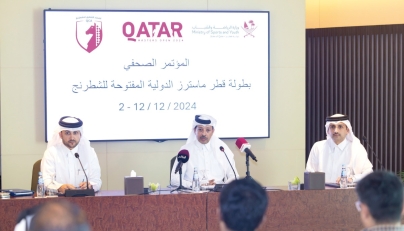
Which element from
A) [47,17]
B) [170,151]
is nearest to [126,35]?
[47,17]

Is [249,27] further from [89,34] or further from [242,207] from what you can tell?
[242,207]

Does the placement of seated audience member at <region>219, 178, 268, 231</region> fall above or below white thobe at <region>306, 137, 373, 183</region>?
above

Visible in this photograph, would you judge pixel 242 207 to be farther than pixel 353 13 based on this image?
No

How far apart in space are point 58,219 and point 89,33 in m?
4.55

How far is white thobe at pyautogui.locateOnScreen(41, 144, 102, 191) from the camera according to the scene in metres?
5.30

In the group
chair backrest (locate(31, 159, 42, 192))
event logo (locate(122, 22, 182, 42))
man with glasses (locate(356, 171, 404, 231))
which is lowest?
chair backrest (locate(31, 159, 42, 192))

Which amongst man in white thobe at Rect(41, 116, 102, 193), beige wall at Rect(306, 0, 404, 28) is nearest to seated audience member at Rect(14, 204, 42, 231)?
man in white thobe at Rect(41, 116, 102, 193)

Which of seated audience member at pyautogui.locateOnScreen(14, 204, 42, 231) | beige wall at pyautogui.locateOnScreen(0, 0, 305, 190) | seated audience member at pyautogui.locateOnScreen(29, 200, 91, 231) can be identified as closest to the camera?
seated audience member at pyautogui.locateOnScreen(29, 200, 91, 231)

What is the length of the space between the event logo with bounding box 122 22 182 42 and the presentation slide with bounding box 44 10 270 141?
0.01 metres

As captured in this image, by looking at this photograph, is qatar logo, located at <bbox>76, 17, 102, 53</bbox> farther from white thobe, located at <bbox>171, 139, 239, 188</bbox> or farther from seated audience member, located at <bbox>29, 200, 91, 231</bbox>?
seated audience member, located at <bbox>29, 200, 91, 231</bbox>

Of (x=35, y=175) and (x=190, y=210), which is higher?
(x=35, y=175)

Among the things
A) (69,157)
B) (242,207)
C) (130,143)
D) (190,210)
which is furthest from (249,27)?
(242,207)

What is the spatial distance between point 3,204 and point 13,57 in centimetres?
233

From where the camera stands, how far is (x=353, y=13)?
8086 millimetres
